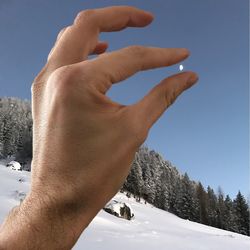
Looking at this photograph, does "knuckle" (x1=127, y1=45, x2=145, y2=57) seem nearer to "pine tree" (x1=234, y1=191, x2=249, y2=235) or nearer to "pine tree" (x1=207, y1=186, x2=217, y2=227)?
"pine tree" (x1=234, y1=191, x2=249, y2=235)

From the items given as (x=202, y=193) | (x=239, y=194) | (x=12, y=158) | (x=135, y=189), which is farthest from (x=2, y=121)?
(x=239, y=194)

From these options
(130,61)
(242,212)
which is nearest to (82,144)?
(130,61)

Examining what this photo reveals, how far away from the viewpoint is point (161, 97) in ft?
4.23

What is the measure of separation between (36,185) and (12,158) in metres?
86.8

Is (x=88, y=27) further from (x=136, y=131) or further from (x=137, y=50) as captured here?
(x=136, y=131)

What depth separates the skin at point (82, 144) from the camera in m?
1.16

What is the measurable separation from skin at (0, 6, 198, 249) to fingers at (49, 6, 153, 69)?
0.20m

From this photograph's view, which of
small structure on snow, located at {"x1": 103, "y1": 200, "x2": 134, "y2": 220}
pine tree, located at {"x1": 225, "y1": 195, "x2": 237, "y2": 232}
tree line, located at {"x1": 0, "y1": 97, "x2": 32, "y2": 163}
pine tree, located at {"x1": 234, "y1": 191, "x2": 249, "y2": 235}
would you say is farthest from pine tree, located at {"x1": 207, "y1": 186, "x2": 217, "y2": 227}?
tree line, located at {"x1": 0, "y1": 97, "x2": 32, "y2": 163}

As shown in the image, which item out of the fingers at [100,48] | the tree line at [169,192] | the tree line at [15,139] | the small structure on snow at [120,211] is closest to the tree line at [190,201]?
the tree line at [169,192]

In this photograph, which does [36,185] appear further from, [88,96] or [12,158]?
[12,158]

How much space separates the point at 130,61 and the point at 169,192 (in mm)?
77407

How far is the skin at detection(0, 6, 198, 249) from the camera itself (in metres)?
1.16

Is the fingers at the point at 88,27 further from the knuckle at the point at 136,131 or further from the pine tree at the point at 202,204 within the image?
the pine tree at the point at 202,204

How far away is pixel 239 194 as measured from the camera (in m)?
55.5
